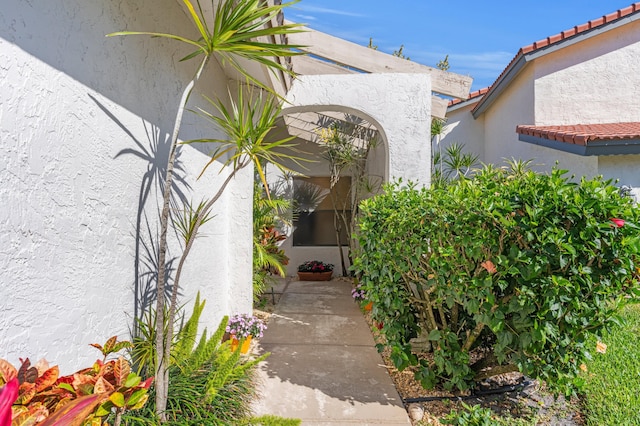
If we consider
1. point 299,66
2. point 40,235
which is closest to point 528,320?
point 40,235

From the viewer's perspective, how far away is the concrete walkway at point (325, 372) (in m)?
4.01

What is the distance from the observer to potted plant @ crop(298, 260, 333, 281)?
11.3 meters

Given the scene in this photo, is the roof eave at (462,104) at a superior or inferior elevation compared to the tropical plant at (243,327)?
superior

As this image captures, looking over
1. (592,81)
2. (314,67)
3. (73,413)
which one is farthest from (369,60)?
(592,81)

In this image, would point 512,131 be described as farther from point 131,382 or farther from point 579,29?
point 131,382

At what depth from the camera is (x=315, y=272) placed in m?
11.3

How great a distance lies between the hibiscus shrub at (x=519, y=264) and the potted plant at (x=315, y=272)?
6.85 metres

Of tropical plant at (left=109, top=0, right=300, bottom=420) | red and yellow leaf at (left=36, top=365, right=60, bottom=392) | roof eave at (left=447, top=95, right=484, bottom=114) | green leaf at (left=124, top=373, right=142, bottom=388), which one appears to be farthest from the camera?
roof eave at (left=447, top=95, right=484, bottom=114)

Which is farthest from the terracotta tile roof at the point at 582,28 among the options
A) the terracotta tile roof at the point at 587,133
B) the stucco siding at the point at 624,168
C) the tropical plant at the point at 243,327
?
the tropical plant at the point at 243,327

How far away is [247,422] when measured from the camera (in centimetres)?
326

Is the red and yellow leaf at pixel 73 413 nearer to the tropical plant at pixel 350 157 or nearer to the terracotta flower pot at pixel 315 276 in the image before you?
the tropical plant at pixel 350 157

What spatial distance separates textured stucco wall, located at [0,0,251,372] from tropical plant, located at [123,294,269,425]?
0.61 meters

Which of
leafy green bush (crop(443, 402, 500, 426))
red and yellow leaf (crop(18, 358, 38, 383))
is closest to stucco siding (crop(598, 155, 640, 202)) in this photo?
leafy green bush (crop(443, 402, 500, 426))

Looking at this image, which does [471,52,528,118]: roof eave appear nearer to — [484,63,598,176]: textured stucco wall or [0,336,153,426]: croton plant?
[484,63,598,176]: textured stucco wall
